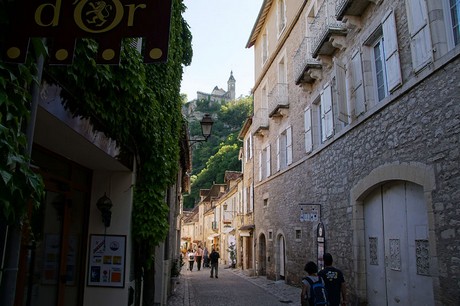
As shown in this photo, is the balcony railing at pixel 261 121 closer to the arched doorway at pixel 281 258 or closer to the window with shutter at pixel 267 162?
the window with shutter at pixel 267 162

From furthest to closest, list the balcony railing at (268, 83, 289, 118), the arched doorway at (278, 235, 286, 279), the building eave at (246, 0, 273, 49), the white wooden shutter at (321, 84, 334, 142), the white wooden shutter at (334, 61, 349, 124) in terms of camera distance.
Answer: the building eave at (246, 0, 273, 49), the arched doorway at (278, 235, 286, 279), the balcony railing at (268, 83, 289, 118), the white wooden shutter at (321, 84, 334, 142), the white wooden shutter at (334, 61, 349, 124)

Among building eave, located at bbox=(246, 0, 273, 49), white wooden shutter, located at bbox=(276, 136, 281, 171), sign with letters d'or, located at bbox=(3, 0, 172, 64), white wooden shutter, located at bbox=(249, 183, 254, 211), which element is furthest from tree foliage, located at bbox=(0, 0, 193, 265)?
white wooden shutter, located at bbox=(249, 183, 254, 211)

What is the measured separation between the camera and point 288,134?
16.6 meters

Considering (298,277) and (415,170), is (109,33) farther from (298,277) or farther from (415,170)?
(298,277)

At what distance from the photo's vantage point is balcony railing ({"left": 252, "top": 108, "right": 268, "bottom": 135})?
2030 centimetres

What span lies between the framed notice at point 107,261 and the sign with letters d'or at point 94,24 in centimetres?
446

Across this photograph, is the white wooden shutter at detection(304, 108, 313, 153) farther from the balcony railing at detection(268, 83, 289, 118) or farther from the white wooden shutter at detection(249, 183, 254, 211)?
the white wooden shutter at detection(249, 183, 254, 211)

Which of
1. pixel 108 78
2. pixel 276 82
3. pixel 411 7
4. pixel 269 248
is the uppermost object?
pixel 276 82

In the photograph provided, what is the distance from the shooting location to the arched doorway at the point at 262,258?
21.1 m

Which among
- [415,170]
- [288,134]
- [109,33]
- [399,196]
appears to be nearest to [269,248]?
[288,134]

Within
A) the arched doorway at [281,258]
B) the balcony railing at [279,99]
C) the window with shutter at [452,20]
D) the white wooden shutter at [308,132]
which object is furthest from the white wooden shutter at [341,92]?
the arched doorway at [281,258]

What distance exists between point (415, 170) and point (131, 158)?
16.8 ft

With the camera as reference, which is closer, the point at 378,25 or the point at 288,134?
the point at 378,25

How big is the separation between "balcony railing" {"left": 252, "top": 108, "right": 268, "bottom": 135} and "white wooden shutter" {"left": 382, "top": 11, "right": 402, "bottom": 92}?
38.3 feet
